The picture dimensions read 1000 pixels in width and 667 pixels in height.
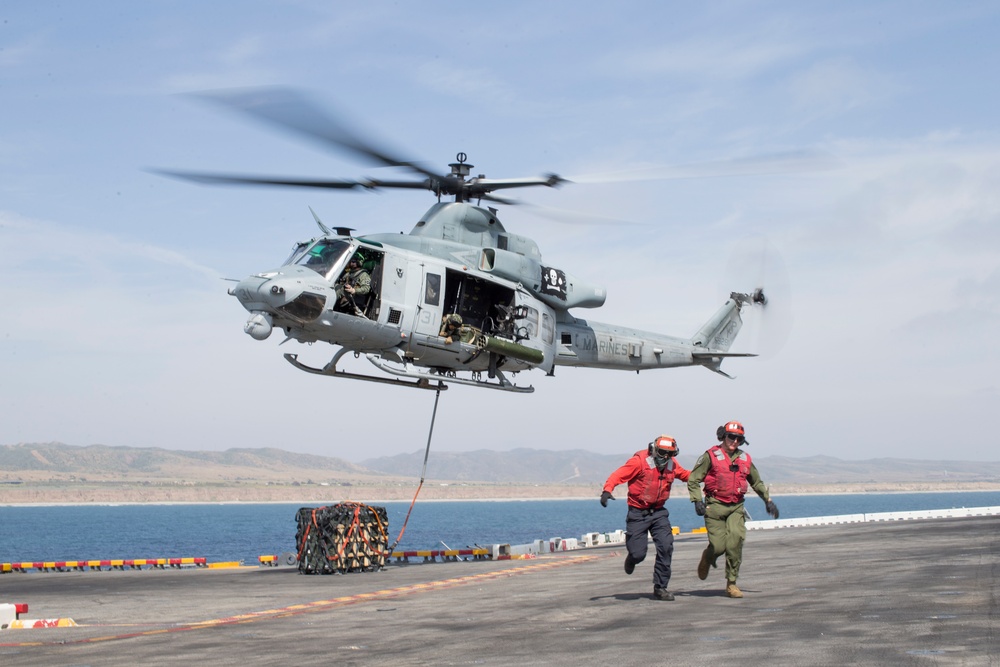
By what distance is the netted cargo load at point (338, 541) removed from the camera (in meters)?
19.0

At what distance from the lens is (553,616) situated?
1020cm

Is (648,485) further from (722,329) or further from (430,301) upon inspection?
(722,329)

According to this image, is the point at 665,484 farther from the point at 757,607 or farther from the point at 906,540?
the point at 906,540

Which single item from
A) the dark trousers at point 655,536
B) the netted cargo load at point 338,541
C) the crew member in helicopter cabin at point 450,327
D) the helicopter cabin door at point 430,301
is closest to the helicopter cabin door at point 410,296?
the helicopter cabin door at point 430,301

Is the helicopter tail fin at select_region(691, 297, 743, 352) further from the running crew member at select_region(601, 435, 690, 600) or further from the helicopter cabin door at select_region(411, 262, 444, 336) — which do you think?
the running crew member at select_region(601, 435, 690, 600)

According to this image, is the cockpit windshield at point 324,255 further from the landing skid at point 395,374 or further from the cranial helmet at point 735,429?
the cranial helmet at point 735,429

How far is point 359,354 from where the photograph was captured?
2038 cm

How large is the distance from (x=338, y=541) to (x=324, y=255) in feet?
17.8

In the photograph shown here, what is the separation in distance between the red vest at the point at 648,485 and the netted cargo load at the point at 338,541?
8793 millimetres

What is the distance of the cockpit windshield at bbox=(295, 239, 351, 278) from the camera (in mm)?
18922

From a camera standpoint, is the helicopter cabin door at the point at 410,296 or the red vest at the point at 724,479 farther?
the helicopter cabin door at the point at 410,296

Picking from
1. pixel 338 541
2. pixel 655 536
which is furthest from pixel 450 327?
pixel 655 536

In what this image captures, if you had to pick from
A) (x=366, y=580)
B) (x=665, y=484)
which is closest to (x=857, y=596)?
(x=665, y=484)

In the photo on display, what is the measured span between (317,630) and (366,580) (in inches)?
295
